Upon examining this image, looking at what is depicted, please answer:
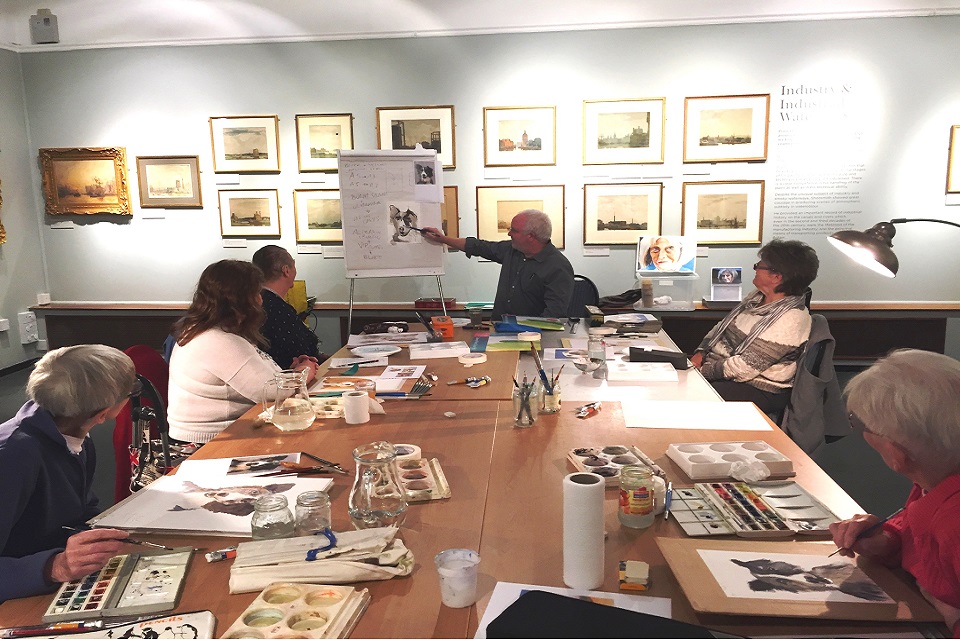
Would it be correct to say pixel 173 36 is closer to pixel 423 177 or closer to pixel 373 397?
pixel 423 177

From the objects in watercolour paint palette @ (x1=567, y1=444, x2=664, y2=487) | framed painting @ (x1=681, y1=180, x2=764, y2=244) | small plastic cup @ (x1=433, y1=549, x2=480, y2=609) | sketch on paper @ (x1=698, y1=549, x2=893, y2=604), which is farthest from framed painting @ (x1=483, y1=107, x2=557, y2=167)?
small plastic cup @ (x1=433, y1=549, x2=480, y2=609)

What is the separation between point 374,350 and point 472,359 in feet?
2.03

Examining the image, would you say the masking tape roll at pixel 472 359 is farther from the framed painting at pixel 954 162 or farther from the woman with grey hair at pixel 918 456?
the framed painting at pixel 954 162

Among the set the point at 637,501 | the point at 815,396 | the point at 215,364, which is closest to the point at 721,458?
the point at 637,501

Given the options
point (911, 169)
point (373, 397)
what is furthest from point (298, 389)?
point (911, 169)

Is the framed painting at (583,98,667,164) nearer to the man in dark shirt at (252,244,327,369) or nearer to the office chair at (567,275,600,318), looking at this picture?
the office chair at (567,275,600,318)

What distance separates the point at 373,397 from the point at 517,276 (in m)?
2.56

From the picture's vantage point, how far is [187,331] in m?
2.80

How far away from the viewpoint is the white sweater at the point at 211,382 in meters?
2.71

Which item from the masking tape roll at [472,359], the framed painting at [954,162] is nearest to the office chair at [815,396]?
the masking tape roll at [472,359]

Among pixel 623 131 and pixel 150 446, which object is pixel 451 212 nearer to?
pixel 623 131

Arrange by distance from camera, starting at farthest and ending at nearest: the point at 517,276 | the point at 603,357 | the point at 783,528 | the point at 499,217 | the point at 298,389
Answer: the point at 499,217 < the point at 517,276 < the point at 603,357 < the point at 298,389 < the point at 783,528

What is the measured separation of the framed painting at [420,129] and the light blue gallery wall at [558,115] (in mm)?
88

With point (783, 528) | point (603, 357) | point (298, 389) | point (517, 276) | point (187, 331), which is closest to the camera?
point (783, 528)
